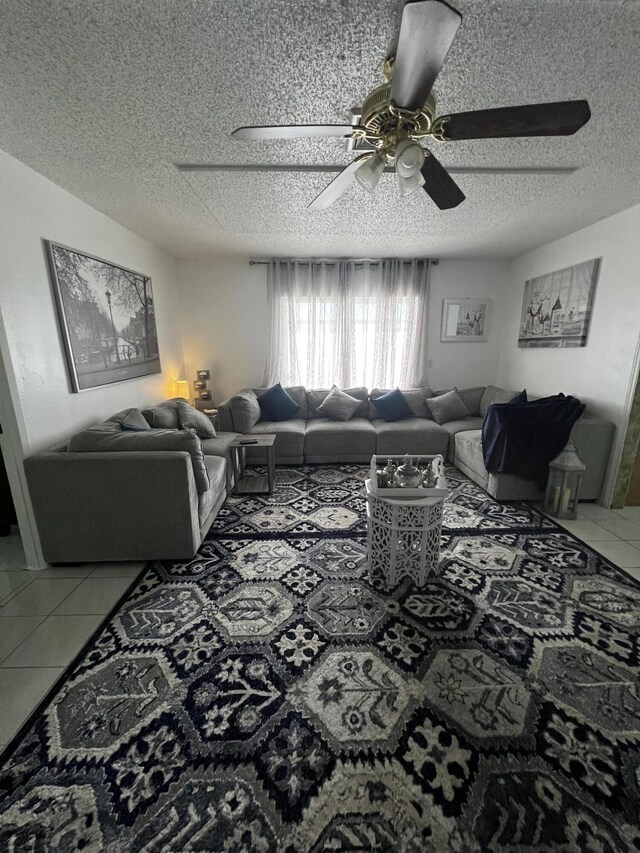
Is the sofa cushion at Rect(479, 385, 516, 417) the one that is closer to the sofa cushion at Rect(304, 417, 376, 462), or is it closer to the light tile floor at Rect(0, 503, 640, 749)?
the sofa cushion at Rect(304, 417, 376, 462)

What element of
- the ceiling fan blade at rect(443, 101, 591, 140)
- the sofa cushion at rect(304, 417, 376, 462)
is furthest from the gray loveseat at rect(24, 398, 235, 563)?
the ceiling fan blade at rect(443, 101, 591, 140)

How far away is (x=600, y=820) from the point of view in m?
0.99

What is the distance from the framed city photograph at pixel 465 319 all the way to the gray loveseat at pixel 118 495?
3.87 metres

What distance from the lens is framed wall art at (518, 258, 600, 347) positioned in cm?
312

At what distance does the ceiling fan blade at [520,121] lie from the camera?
1.14 meters

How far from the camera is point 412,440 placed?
386 cm

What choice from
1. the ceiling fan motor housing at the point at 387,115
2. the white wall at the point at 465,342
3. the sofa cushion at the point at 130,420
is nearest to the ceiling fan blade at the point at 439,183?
the ceiling fan motor housing at the point at 387,115

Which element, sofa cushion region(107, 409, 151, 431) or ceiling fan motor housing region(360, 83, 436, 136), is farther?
sofa cushion region(107, 409, 151, 431)

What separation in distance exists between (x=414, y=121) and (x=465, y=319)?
3748 millimetres

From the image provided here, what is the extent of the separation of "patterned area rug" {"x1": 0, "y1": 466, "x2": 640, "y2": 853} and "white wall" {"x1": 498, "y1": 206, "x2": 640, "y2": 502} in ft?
5.26

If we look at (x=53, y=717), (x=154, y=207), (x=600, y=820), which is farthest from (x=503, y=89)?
(x=53, y=717)

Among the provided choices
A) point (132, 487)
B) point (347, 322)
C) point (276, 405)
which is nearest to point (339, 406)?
point (276, 405)

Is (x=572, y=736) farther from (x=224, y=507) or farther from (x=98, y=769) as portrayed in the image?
(x=224, y=507)

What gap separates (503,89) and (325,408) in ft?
10.3
